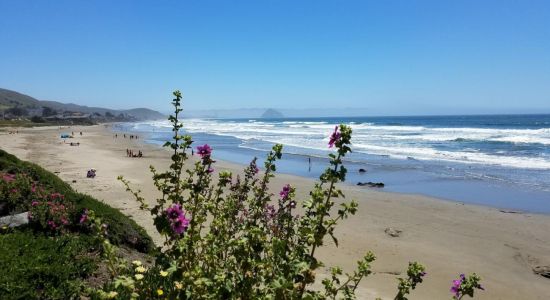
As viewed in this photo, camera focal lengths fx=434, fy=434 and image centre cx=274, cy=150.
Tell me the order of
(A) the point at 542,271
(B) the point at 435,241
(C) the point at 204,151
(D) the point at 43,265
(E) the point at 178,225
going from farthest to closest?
(B) the point at 435,241 < (A) the point at 542,271 < (D) the point at 43,265 < (C) the point at 204,151 < (E) the point at 178,225

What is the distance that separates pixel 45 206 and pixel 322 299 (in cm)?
584

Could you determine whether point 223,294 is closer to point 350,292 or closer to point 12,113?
point 350,292

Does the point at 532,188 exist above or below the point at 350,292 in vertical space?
below

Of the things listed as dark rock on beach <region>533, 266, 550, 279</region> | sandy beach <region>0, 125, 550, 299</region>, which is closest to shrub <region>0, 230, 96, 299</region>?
sandy beach <region>0, 125, 550, 299</region>

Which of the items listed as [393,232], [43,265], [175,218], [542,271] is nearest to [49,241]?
[43,265]

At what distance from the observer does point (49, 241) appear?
19.2 ft

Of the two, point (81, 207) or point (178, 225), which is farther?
point (81, 207)

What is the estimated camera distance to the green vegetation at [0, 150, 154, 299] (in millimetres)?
4598

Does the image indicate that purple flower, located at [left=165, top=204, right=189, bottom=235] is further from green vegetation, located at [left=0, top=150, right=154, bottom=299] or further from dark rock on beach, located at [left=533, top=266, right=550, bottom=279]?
dark rock on beach, located at [left=533, top=266, right=550, bottom=279]

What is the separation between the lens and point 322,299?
2.63m

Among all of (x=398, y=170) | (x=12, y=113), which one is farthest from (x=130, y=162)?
(x=12, y=113)

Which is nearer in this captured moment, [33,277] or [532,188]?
[33,277]

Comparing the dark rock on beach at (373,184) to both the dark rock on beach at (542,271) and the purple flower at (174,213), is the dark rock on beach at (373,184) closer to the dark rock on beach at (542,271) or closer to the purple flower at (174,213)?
the dark rock on beach at (542,271)

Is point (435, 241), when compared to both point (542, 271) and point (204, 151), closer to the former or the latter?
point (542, 271)
